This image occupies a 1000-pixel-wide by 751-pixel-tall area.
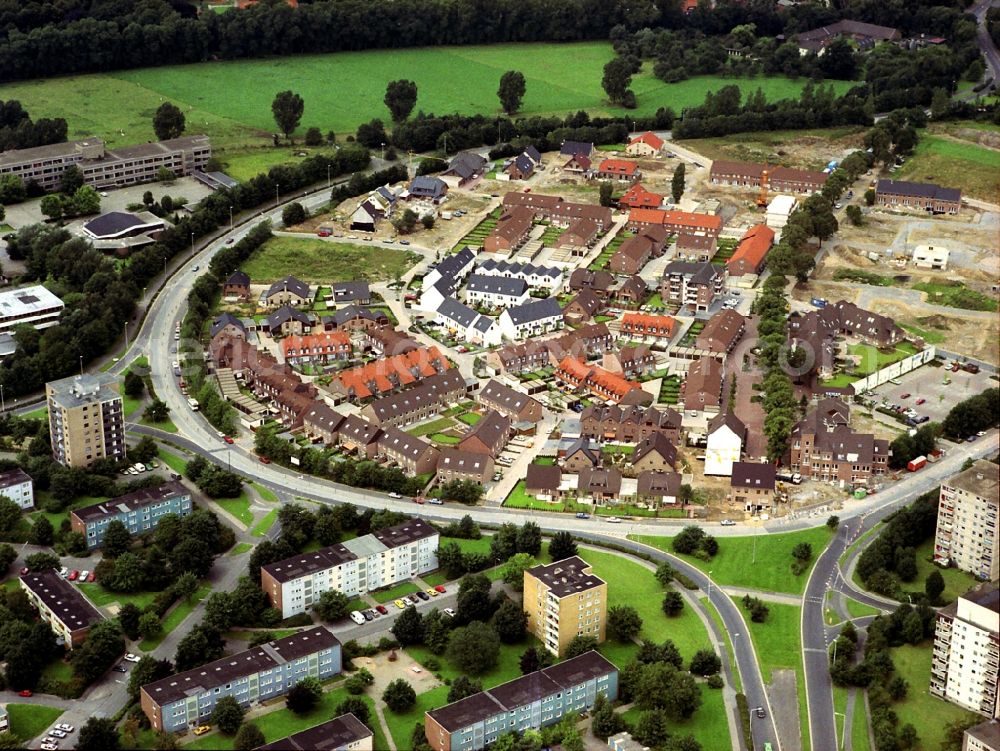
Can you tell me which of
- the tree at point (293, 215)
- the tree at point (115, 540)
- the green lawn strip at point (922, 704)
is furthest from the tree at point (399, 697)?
the tree at point (293, 215)

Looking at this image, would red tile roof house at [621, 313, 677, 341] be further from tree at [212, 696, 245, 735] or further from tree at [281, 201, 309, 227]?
tree at [212, 696, 245, 735]

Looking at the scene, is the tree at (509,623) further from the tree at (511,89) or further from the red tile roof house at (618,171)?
the tree at (511,89)

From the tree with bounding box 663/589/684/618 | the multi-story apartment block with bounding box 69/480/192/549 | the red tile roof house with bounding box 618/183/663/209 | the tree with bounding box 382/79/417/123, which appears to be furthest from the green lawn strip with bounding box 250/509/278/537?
the tree with bounding box 382/79/417/123

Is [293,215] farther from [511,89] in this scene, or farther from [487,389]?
[487,389]

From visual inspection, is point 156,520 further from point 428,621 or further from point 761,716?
point 761,716

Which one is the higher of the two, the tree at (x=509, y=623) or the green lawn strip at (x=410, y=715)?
the tree at (x=509, y=623)

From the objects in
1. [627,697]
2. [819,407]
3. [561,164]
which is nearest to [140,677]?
[627,697]
